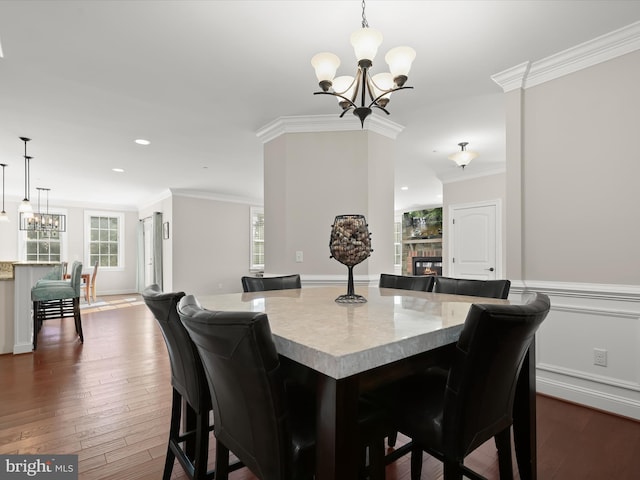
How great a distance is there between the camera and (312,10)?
1.96 meters

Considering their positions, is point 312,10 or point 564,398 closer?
point 312,10

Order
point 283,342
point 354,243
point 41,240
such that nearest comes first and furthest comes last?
1. point 283,342
2. point 354,243
3. point 41,240

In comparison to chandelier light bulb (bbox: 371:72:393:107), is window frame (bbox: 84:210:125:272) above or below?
below

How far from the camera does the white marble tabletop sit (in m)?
0.78

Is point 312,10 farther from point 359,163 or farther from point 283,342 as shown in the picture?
point 283,342

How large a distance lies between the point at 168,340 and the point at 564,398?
2727mm

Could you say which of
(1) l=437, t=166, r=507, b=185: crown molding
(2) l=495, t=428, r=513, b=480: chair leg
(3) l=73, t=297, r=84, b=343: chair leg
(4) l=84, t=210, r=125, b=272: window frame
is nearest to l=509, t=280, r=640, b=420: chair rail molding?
(2) l=495, t=428, r=513, b=480: chair leg

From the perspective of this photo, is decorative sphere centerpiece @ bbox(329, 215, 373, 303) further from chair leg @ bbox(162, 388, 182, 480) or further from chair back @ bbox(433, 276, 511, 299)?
chair leg @ bbox(162, 388, 182, 480)

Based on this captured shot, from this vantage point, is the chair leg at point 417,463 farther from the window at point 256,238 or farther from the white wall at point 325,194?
the window at point 256,238

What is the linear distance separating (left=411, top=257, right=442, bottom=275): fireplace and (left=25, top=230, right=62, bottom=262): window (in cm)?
902

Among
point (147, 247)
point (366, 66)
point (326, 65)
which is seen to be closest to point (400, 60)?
point (366, 66)

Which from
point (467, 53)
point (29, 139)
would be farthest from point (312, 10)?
point (29, 139)

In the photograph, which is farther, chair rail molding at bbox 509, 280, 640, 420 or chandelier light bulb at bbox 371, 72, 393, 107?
chair rail molding at bbox 509, 280, 640, 420

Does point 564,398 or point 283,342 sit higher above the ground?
point 283,342
